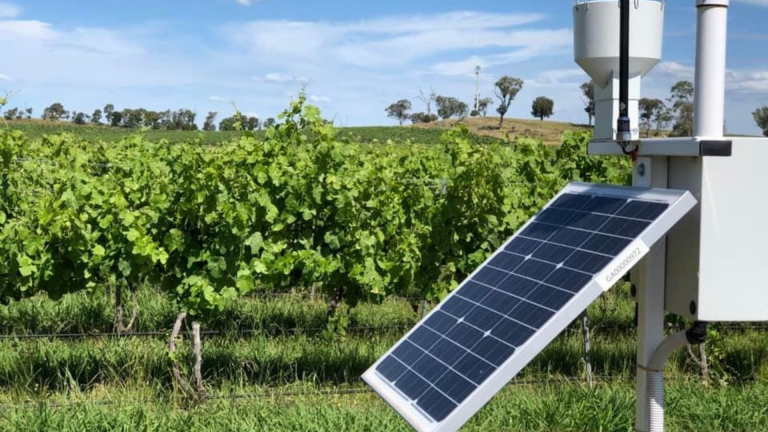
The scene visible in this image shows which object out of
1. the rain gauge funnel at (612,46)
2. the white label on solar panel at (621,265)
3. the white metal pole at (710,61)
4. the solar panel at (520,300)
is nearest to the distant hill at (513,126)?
the rain gauge funnel at (612,46)

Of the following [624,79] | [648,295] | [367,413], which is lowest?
[367,413]

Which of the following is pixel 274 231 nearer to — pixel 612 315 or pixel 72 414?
pixel 72 414

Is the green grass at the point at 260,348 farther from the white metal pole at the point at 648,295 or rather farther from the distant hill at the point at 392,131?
the distant hill at the point at 392,131

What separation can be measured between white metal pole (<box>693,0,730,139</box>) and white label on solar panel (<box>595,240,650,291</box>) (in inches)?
21.3

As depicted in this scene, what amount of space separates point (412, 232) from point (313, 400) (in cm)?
169

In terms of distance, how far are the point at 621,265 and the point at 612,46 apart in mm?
995

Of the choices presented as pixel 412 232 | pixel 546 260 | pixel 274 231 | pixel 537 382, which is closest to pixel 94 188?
pixel 274 231

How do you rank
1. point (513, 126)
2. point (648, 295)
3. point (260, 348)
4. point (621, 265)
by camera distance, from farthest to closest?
point (513, 126) → point (260, 348) → point (648, 295) → point (621, 265)

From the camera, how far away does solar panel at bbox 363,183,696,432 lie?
8.15ft

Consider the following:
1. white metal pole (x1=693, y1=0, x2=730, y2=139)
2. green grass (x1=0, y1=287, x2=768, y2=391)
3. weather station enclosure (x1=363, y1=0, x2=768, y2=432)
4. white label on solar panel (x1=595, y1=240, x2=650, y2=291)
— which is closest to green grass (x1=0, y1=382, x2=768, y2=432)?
green grass (x1=0, y1=287, x2=768, y2=391)

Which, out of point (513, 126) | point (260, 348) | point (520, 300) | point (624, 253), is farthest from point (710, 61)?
point (513, 126)

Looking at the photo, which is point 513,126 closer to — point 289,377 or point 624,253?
point 289,377

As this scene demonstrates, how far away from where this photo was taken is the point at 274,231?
649 centimetres

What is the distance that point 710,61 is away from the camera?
2.87m
